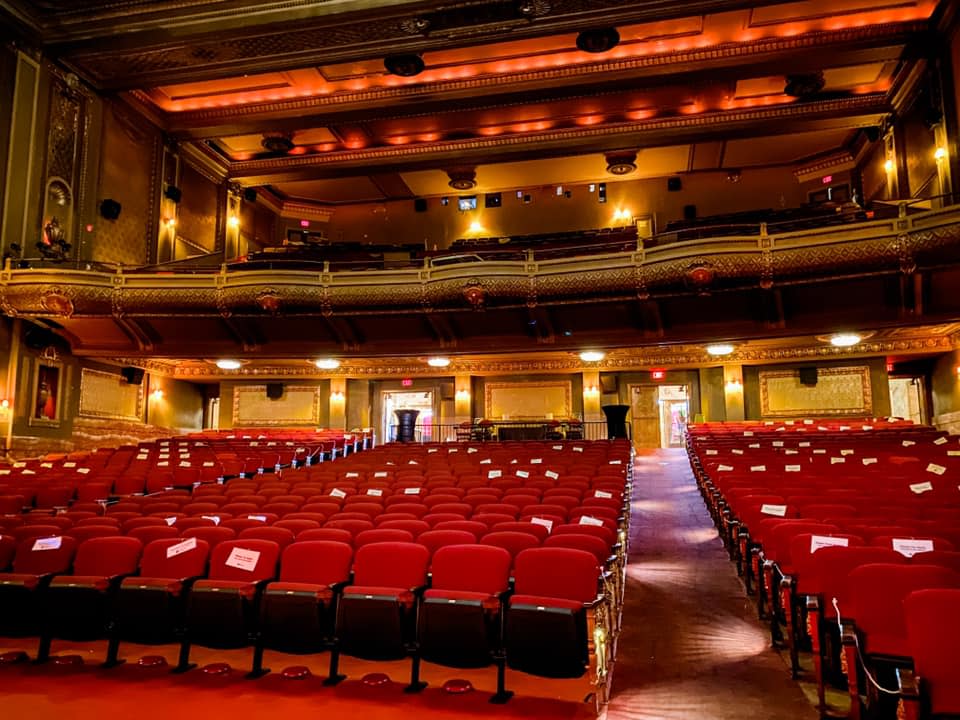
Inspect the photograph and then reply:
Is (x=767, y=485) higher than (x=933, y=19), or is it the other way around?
(x=933, y=19)

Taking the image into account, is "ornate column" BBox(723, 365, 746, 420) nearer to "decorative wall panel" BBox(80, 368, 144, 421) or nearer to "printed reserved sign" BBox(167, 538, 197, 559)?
"printed reserved sign" BBox(167, 538, 197, 559)

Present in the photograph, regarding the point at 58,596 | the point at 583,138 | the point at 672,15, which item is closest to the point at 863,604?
the point at 58,596

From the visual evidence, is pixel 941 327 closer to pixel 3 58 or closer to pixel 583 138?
pixel 583 138

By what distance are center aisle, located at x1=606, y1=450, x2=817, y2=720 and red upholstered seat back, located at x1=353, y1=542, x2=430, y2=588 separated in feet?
3.66

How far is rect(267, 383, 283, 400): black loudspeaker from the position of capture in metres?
15.7

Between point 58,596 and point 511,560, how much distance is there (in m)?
2.42

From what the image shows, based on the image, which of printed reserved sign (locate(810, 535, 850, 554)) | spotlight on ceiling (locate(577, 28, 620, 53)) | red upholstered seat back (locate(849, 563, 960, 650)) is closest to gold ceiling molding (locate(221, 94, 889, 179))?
spotlight on ceiling (locate(577, 28, 620, 53))

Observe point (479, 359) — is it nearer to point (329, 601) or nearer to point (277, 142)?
point (277, 142)

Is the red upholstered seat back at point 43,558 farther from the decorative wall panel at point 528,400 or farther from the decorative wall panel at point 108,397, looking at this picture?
the decorative wall panel at point 528,400

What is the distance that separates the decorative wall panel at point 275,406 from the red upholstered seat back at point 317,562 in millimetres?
12317

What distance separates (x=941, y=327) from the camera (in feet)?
37.0

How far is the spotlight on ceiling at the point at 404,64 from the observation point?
1189 cm

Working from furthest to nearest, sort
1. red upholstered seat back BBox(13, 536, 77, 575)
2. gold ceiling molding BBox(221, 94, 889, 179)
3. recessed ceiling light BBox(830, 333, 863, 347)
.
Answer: gold ceiling molding BBox(221, 94, 889, 179), recessed ceiling light BBox(830, 333, 863, 347), red upholstered seat back BBox(13, 536, 77, 575)

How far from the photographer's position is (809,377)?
1365cm
